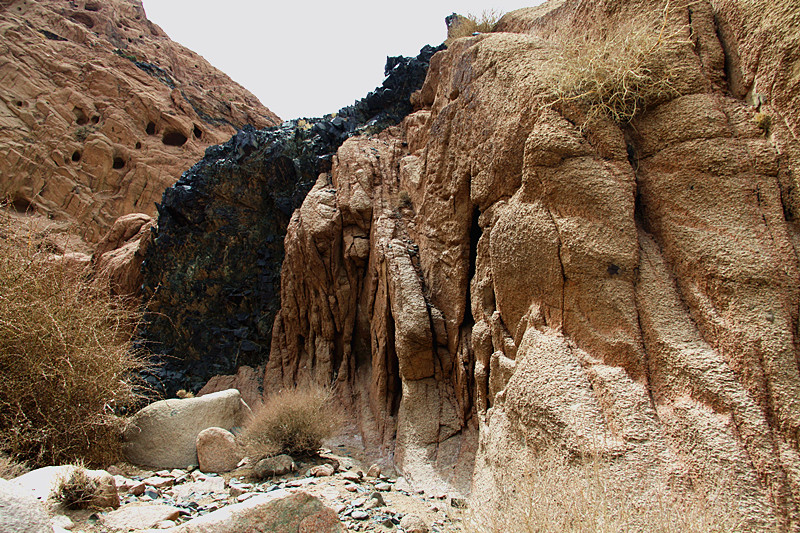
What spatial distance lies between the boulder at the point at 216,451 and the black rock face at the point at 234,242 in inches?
210

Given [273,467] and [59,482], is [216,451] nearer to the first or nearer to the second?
[273,467]

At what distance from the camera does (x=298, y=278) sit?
10805 mm

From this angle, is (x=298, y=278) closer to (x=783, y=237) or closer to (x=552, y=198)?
(x=552, y=198)

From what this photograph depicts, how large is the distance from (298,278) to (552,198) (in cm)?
751

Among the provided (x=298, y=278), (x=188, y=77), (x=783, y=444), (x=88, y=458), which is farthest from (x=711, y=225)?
(x=188, y=77)

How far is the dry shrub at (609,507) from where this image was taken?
8.34 feet

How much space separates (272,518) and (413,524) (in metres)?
1.59

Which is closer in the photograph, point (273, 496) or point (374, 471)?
point (273, 496)

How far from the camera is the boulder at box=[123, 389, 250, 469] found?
6.92 meters

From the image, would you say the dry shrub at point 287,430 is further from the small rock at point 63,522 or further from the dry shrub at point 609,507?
the dry shrub at point 609,507

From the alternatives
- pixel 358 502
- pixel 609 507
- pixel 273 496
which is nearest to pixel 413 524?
pixel 358 502

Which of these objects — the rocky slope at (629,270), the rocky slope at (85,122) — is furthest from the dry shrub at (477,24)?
the rocky slope at (85,122)

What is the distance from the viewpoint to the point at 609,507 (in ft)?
9.60

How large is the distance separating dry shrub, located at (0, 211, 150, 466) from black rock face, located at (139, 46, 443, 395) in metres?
5.88
